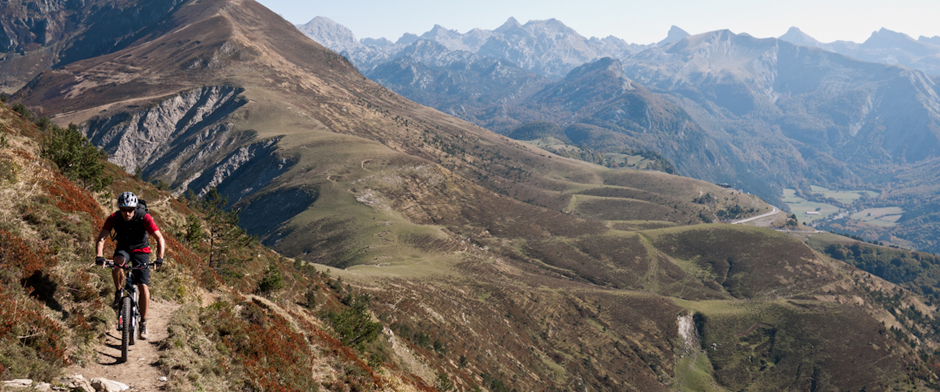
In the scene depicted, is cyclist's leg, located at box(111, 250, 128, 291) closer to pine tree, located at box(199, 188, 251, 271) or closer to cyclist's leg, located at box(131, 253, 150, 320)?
cyclist's leg, located at box(131, 253, 150, 320)

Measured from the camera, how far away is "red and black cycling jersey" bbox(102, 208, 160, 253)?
14320 mm

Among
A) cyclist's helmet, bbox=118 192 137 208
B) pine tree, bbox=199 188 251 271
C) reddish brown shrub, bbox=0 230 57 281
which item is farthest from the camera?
pine tree, bbox=199 188 251 271

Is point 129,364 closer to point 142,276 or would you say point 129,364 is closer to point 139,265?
point 142,276

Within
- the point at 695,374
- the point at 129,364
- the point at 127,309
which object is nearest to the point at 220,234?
the point at 129,364

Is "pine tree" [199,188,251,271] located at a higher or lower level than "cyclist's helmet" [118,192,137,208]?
lower

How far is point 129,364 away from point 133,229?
4.70 meters

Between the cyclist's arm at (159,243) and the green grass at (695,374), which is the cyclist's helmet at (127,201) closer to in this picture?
the cyclist's arm at (159,243)

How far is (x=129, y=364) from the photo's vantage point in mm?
15211

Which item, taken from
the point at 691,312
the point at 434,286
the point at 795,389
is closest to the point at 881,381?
the point at 795,389

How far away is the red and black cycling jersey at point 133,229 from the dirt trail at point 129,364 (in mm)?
3784

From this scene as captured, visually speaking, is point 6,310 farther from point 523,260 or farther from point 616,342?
point 523,260

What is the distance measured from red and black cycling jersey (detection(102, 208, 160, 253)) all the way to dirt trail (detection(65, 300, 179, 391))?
12.4 ft

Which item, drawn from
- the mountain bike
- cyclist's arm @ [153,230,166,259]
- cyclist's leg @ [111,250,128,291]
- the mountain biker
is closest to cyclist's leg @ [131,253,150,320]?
the mountain biker

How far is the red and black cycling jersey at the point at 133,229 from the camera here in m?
14.3
